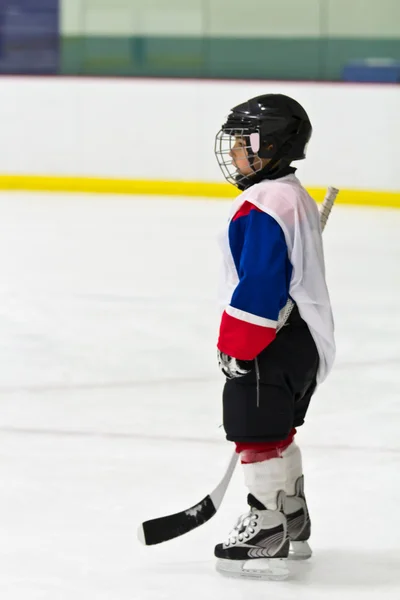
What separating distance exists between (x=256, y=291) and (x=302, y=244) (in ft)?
0.44

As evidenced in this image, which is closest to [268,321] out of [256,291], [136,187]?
[256,291]

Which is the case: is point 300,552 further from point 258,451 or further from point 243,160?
point 243,160

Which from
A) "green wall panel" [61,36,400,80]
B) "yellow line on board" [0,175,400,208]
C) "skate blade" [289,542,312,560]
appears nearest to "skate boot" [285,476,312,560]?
"skate blade" [289,542,312,560]

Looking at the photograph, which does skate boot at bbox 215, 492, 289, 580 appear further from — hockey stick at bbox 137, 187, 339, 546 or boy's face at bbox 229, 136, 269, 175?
boy's face at bbox 229, 136, 269, 175

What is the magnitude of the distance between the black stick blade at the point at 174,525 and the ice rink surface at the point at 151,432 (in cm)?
4

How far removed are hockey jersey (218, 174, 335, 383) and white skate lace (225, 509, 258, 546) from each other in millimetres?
336

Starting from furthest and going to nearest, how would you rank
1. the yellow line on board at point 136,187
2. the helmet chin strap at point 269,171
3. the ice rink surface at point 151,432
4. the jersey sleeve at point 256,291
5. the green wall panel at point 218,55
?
the green wall panel at point 218,55, the yellow line on board at point 136,187, the ice rink surface at point 151,432, the helmet chin strap at point 269,171, the jersey sleeve at point 256,291

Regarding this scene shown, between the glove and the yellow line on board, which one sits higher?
the glove

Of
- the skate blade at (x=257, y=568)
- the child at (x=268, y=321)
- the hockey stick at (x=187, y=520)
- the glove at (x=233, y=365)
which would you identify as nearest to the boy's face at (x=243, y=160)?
the child at (x=268, y=321)

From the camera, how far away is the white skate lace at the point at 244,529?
2.24 m

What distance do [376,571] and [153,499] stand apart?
1.93 feet

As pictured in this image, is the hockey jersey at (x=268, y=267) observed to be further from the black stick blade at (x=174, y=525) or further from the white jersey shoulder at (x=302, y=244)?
the black stick blade at (x=174, y=525)

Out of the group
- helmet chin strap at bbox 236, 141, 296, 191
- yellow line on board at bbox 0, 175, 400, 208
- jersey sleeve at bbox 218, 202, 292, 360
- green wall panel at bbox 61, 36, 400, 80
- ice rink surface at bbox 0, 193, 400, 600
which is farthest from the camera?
green wall panel at bbox 61, 36, 400, 80

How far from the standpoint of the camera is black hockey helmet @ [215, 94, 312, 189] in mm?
2137
